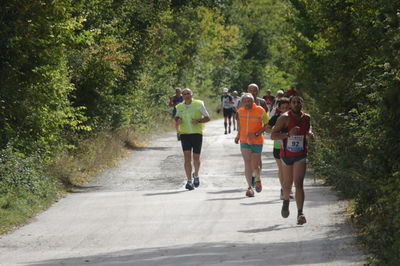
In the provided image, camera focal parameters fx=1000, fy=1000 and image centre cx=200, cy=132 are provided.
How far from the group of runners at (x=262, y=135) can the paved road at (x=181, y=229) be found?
0.44 metres

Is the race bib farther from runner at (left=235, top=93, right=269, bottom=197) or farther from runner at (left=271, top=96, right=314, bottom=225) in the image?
runner at (left=235, top=93, right=269, bottom=197)

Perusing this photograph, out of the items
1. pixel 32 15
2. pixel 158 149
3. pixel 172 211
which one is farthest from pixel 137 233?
pixel 158 149

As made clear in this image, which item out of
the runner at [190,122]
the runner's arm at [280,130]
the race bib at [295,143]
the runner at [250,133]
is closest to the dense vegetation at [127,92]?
the race bib at [295,143]

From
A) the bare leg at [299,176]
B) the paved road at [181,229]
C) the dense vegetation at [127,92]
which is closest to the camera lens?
the dense vegetation at [127,92]

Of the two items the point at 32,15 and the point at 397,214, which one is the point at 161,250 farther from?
the point at 32,15

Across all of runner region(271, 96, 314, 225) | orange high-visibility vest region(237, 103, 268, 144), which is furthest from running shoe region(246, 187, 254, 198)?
runner region(271, 96, 314, 225)

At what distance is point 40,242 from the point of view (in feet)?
44.3

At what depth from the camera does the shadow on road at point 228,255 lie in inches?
434

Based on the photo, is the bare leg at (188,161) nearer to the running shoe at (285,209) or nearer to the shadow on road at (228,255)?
the running shoe at (285,209)

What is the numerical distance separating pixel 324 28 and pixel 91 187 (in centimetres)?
625

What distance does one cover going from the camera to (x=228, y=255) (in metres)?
11.6

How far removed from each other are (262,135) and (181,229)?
15.6 feet

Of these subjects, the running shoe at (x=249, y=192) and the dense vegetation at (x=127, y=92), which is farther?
the running shoe at (x=249, y=192)

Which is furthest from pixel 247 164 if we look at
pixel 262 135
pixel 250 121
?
pixel 250 121
